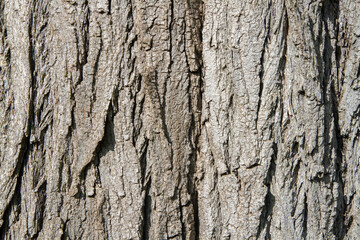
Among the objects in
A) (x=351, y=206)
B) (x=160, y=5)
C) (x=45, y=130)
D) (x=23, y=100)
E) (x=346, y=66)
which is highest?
(x=160, y=5)

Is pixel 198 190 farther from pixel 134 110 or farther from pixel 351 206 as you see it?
pixel 351 206

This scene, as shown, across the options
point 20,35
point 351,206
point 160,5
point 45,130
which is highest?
point 160,5

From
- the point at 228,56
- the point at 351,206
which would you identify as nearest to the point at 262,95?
the point at 228,56

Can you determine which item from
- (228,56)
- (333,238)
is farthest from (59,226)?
(333,238)

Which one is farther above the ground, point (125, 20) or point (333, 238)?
point (125, 20)

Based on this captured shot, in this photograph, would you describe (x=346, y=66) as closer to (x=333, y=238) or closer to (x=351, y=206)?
(x=351, y=206)

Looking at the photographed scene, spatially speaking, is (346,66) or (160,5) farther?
(346,66)
